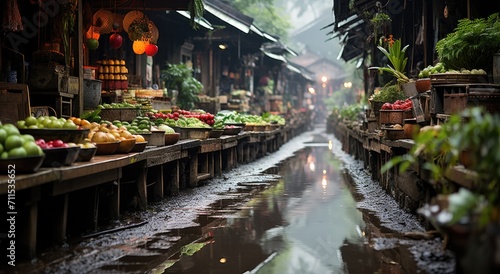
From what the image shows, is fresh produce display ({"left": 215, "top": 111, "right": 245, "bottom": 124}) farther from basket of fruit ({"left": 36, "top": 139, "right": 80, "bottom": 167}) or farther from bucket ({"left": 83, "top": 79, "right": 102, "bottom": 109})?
basket of fruit ({"left": 36, "top": 139, "right": 80, "bottom": 167})

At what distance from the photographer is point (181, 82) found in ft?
80.2

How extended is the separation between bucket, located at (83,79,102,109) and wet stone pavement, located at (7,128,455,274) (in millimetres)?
2839

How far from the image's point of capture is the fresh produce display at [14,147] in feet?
24.3

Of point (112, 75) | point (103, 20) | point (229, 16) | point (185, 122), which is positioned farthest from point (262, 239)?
point (229, 16)

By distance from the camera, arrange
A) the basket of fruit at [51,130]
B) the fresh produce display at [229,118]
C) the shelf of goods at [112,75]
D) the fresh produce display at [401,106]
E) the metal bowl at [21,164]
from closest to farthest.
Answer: the metal bowl at [21,164] < the basket of fruit at [51,130] < the fresh produce display at [401,106] < the shelf of goods at [112,75] < the fresh produce display at [229,118]

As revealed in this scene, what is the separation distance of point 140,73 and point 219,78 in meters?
12.5

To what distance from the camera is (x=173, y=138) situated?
46.1ft

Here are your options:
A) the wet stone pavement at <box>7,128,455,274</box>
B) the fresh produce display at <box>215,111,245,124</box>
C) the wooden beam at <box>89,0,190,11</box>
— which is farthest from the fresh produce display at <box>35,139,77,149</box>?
the fresh produce display at <box>215,111,245,124</box>

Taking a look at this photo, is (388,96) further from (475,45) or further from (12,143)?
(12,143)

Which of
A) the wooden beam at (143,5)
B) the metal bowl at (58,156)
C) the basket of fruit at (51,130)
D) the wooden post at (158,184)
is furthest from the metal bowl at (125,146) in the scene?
the wooden beam at (143,5)

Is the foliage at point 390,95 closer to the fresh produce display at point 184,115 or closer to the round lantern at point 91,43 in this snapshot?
the fresh produce display at point 184,115

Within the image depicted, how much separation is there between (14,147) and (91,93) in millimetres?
7816

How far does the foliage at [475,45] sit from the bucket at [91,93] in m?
7.36

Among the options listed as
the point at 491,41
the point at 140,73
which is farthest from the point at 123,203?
the point at 140,73
